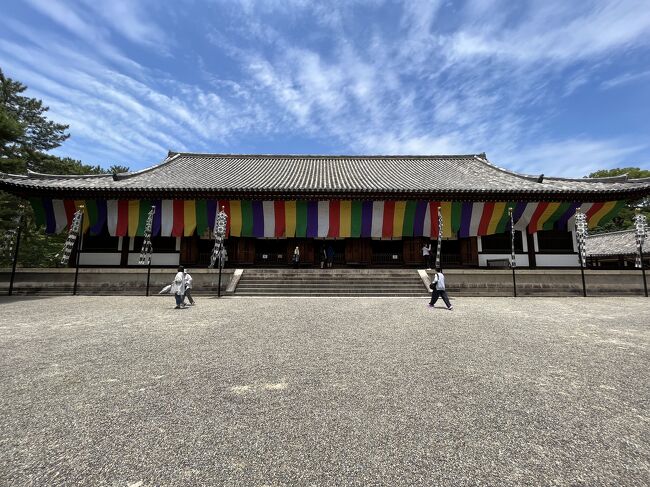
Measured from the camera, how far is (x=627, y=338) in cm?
596

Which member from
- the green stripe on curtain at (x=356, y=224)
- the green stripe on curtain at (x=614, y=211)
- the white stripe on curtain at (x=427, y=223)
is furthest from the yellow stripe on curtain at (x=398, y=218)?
the green stripe on curtain at (x=614, y=211)

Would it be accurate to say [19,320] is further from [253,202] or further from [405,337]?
[253,202]

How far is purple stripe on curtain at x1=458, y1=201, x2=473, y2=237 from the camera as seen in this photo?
56.8ft

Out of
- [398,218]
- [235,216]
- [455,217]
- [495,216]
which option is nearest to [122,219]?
[235,216]

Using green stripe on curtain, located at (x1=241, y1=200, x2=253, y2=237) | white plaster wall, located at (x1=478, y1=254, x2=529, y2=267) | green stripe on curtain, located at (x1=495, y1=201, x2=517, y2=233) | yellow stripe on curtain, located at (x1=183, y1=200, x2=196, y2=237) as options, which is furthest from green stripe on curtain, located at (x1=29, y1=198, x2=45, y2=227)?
green stripe on curtain, located at (x1=495, y1=201, x2=517, y2=233)

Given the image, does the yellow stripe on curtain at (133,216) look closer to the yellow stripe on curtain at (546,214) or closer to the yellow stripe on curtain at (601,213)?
the yellow stripe on curtain at (546,214)

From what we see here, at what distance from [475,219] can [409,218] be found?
3.72 meters

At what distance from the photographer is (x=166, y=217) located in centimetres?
1697

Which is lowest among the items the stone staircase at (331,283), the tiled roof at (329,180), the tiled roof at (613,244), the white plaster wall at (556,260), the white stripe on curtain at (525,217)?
the stone staircase at (331,283)

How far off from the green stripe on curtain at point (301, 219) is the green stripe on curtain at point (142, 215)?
812 centimetres

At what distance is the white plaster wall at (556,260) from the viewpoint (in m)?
17.6

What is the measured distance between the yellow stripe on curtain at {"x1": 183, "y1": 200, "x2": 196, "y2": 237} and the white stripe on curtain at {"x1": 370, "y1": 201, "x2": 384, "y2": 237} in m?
9.97

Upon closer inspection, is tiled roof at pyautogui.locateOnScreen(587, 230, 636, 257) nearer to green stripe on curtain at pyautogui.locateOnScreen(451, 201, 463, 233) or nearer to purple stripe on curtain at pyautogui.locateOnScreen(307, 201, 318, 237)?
green stripe on curtain at pyautogui.locateOnScreen(451, 201, 463, 233)

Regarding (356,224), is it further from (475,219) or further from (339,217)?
(475,219)
